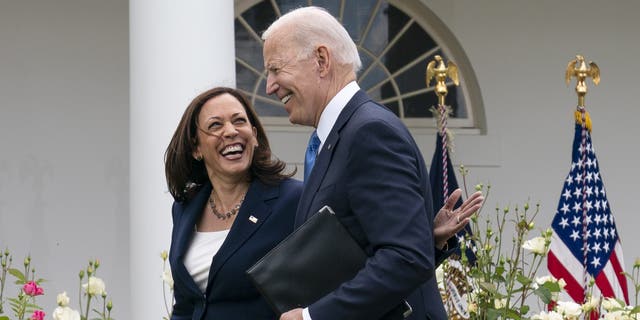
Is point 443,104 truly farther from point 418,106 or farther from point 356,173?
point 356,173

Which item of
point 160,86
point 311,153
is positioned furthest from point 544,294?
point 160,86

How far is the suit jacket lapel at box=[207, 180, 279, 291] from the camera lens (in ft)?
11.0

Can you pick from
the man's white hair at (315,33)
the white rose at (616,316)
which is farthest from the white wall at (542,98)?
the man's white hair at (315,33)

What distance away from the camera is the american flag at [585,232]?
24.0 feet

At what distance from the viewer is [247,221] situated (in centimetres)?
A: 339

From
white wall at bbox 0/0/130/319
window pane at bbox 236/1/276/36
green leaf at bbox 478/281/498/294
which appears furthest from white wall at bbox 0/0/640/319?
green leaf at bbox 478/281/498/294

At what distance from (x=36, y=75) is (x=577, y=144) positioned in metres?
3.66

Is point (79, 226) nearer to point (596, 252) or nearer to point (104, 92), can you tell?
point (104, 92)

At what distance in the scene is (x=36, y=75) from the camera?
29.0 feet

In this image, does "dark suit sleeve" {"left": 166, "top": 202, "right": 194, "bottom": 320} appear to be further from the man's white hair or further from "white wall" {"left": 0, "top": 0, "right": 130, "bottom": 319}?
"white wall" {"left": 0, "top": 0, "right": 130, "bottom": 319}

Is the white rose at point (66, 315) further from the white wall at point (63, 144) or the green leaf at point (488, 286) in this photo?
the white wall at point (63, 144)

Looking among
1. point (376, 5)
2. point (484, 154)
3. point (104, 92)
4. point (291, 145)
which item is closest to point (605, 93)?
point (484, 154)

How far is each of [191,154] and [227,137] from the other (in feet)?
0.67

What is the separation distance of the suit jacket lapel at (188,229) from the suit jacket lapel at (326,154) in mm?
633
